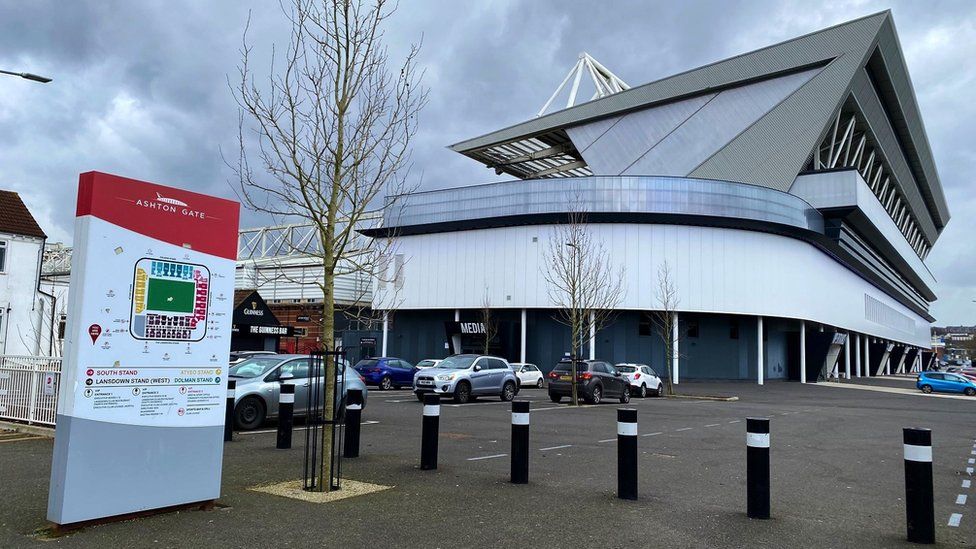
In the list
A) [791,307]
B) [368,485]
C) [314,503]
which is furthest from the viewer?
[791,307]

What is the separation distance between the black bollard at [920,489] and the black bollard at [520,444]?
13.4 feet

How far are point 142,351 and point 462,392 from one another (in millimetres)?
17790

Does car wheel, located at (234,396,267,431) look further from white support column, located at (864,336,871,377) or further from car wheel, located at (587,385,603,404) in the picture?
white support column, located at (864,336,871,377)

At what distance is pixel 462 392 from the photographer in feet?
78.3

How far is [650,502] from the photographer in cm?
798

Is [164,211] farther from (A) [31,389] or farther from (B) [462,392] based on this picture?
(B) [462,392]

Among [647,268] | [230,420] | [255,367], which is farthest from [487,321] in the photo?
[230,420]

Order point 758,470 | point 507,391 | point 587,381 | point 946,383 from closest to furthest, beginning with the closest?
point 758,470 → point 507,391 → point 587,381 → point 946,383

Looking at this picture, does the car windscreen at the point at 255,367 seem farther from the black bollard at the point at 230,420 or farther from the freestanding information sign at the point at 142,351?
the freestanding information sign at the point at 142,351

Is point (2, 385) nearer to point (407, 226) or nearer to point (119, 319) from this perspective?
point (119, 319)

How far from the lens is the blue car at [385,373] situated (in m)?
34.9

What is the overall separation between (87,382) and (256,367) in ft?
31.5

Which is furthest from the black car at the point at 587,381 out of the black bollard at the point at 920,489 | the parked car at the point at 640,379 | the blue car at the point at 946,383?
the blue car at the point at 946,383

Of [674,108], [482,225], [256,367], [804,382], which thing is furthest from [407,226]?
[256,367]
